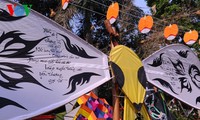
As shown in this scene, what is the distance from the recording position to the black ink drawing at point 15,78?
149 inches

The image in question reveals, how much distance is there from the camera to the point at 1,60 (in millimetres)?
3836

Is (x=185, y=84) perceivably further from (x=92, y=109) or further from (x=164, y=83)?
(x=92, y=109)

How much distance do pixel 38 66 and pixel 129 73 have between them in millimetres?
1573

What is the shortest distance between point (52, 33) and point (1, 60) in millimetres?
840

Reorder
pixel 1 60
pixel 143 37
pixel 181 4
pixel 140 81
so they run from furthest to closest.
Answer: pixel 181 4 → pixel 143 37 → pixel 140 81 → pixel 1 60

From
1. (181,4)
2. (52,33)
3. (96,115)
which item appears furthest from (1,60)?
(181,4)

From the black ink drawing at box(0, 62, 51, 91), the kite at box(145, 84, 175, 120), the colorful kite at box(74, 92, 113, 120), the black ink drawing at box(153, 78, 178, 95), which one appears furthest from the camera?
the colorful kite at box(74, 92, 113, 120)

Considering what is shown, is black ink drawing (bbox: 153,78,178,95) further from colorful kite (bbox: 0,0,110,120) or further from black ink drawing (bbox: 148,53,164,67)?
colorful kite (bbox: 0,0,110,120)

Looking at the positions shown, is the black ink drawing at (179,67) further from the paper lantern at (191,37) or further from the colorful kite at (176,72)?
the paper lantern at (191,37)

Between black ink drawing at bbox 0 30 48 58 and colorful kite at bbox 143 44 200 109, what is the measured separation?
219 centimetres

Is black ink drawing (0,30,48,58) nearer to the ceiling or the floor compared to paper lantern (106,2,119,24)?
nearer to the floor

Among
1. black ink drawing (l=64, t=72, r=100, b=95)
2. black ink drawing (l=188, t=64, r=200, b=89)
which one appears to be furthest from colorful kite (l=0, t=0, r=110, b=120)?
black ink drawing (l=188, t=64, r=200, b=89)

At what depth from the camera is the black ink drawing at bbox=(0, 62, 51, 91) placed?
3.80 metres

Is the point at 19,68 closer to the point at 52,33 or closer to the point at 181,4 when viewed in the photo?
the point at 52,33
